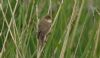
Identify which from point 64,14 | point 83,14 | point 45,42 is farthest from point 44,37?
point 83,14

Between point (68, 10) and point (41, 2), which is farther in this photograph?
point (41, 2)

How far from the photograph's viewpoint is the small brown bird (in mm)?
1182

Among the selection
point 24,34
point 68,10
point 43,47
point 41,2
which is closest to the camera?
point 43,47

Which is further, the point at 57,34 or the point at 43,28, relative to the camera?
the point at 57,34

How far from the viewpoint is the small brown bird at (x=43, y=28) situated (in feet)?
3.88

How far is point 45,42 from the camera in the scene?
4.09 ft

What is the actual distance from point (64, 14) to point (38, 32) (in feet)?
0.42

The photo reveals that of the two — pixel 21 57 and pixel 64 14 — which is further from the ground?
pixel 64 14

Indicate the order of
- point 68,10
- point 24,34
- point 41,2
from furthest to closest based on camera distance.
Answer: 1. point 41,2
2. point 68,10
3. point 24,34

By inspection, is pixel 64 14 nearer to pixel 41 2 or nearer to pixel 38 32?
pixel 38 32

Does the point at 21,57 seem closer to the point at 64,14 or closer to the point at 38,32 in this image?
the point at 38,32

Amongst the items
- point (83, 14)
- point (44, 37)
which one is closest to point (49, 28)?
point (44, 37)

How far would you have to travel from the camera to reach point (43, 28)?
120 centimetres

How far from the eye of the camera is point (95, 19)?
1.44m
